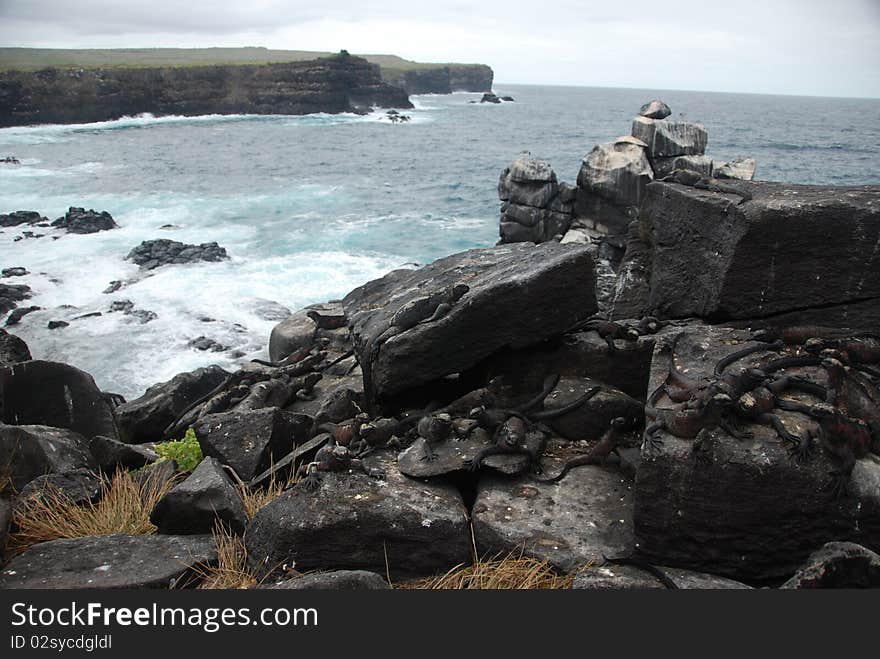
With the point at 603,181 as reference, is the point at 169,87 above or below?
above

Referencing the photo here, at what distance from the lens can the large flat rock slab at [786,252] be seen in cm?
645

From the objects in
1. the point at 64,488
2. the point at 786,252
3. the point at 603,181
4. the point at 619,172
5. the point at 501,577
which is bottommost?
the point at 64,488

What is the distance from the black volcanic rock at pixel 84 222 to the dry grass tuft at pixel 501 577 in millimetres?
29420

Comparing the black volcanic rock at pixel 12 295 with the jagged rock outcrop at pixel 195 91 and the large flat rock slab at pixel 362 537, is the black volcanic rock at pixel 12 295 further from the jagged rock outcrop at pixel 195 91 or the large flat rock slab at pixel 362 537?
the jagged rock outcrop at pixel 195 91

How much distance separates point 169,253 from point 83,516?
69.5 feet

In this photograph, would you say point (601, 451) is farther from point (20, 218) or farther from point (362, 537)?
point (20, 218)

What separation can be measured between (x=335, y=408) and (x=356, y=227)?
2517 centimetres

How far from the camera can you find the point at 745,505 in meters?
4.69

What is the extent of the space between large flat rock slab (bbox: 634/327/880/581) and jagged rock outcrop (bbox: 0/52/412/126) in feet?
260

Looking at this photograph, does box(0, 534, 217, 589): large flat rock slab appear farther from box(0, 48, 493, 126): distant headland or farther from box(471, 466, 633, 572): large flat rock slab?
box(0, 48, 493, 126): distant headland

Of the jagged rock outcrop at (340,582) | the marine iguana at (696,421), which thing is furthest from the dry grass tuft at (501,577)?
the marine iguana at (696,421)

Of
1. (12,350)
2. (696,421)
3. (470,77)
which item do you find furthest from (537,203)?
(470,77)

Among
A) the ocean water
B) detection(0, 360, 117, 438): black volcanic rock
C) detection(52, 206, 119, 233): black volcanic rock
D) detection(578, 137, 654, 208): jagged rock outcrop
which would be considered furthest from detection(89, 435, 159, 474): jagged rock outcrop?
detection(52, 206, 119, 233): black volcanic rock

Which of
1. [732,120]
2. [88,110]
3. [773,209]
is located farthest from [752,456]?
[732,120]
